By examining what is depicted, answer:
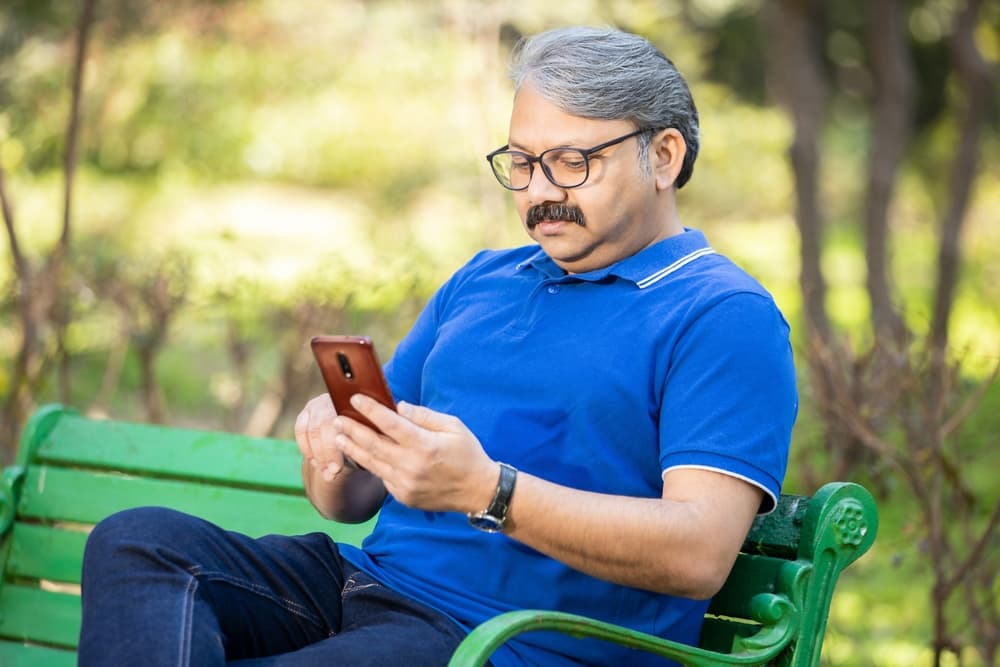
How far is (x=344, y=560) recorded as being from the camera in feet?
8.38

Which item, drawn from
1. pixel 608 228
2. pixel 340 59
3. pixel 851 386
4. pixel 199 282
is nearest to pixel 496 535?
pixel 608 228

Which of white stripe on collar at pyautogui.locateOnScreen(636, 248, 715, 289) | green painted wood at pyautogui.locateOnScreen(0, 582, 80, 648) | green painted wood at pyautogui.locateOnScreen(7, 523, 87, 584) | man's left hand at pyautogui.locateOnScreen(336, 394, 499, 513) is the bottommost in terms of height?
green painted wood at pyautogui.locateOnScreen(0, 582, 80, 648)

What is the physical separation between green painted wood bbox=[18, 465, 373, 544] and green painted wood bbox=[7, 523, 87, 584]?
0.14 ft

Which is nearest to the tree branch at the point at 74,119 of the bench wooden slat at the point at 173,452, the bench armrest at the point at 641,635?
the bench wooden slat at the point at 173,452

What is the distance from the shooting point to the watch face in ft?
6.89

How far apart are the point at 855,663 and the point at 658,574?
8.66ft

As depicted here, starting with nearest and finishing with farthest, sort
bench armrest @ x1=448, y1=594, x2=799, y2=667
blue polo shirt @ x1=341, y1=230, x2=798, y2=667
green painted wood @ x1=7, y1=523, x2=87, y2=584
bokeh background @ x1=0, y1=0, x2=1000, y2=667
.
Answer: bench armrest @ x1=448, y1=594, x2=799, y2=667 < blue polo shirt @ x1=341, y1=230, x2=798, y2=667 < green painted wood @ x1=7, y1=523, x2=87, y2=584 < bokeh background @ x1=0, y1=0, x2=1000, y2=667

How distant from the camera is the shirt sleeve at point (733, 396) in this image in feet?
7.05

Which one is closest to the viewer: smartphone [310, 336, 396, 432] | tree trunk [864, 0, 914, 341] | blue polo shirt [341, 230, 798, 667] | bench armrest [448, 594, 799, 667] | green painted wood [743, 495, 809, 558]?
bench armrest [448, 594, 799, 667]

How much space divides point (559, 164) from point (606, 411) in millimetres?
477

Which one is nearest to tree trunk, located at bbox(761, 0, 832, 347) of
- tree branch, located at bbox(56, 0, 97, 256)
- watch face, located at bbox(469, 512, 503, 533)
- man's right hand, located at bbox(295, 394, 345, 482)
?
tree branch, located at bbox(56, 0, 97, 256)

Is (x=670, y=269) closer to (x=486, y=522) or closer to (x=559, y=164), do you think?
(x=559, y=164)

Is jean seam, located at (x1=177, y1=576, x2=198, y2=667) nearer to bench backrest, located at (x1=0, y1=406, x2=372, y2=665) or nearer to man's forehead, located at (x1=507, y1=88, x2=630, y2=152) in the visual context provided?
bench backrest, located at (x1=0, y1=406, x2=372, y2=665)

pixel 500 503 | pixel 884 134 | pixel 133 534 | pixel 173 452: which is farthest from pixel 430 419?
pixel 884 134
